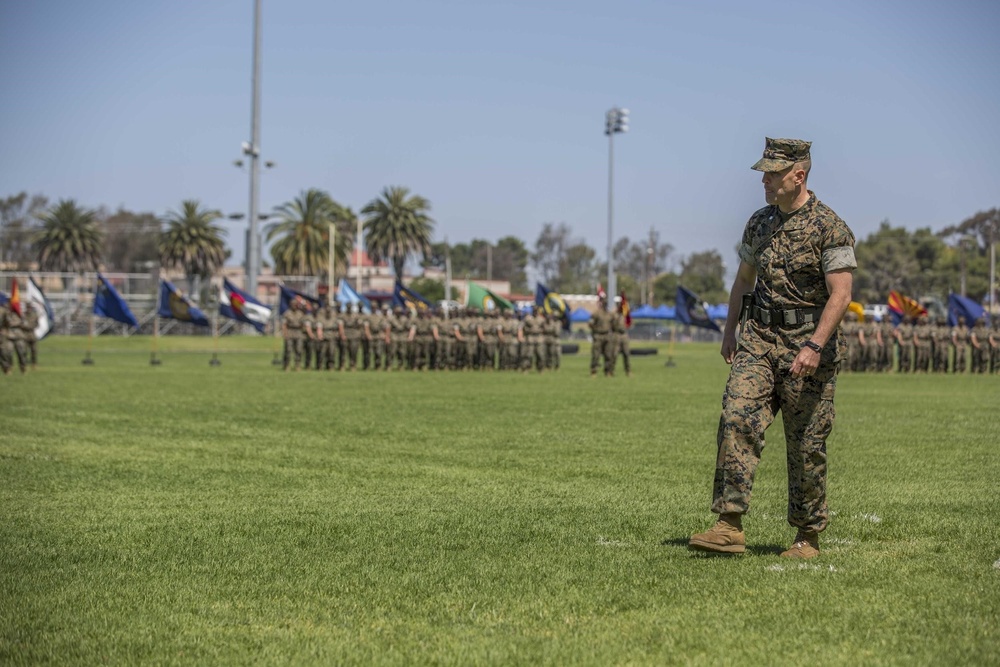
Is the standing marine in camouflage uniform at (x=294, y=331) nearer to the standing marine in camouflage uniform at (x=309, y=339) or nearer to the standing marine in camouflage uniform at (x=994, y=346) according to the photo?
the standing marine in camouflage uniform at (x=309, y=339)

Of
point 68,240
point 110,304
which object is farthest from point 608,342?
point 68,240

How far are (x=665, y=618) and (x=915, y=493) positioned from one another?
5197 millimetres

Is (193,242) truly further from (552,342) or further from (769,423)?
(769,423)

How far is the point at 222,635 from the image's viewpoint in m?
5.59

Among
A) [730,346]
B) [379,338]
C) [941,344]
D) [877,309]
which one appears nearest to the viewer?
[730,346]

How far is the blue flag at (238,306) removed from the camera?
153 feet

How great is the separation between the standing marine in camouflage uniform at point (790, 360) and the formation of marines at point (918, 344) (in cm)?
3725

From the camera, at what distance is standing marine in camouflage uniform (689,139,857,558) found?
7.22 m

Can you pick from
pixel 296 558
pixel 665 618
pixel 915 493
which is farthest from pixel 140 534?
pixel 915 493

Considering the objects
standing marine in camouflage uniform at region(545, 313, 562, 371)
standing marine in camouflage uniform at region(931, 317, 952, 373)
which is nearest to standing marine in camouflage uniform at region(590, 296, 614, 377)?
standing marine in camouflage uniform at region(545, 313, 562, 371)

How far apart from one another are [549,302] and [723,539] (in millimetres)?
42958

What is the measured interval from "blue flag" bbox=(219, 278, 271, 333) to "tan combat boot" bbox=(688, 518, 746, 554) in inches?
1576

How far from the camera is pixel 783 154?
7359 mm

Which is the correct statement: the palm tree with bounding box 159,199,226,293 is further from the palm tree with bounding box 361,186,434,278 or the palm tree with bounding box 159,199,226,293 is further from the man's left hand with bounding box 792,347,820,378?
the man's left hand with bounding box 792,347,820,378
